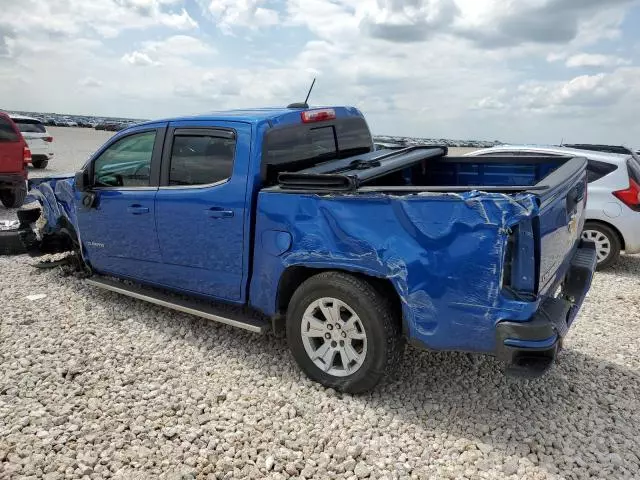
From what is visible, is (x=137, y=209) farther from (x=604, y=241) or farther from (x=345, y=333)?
(x=604, y=241)

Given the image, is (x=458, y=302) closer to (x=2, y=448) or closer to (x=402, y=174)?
(x=402, y=174)

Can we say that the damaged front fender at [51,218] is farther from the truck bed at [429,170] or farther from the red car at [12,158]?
the red car at [12,158]

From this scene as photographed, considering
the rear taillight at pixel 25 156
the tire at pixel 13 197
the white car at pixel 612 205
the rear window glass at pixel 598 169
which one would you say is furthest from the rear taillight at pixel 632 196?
the tire at pixel 13 197

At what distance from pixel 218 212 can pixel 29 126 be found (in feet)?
50.0

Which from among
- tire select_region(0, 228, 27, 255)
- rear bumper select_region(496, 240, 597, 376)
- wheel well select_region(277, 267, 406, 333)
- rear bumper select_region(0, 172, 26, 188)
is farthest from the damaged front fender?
rear bumper select_region(496, 240, 597, 376)

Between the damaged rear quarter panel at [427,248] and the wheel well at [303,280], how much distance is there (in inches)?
4.9

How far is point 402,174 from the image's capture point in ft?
16.3

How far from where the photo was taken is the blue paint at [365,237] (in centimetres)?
290

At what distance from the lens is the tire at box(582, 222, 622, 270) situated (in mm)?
6824

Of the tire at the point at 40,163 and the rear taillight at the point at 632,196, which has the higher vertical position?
the rear taillight at the point at 632,196

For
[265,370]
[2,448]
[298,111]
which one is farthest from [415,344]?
[2,448]

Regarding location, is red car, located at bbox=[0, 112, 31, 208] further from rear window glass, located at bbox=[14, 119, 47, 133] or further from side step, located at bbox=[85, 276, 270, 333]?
rear window glass, located at bbox=[14, 119, 47, 133]

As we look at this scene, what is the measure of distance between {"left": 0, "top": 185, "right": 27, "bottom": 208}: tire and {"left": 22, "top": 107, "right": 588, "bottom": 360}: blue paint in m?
6.04

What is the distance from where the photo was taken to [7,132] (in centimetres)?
959
